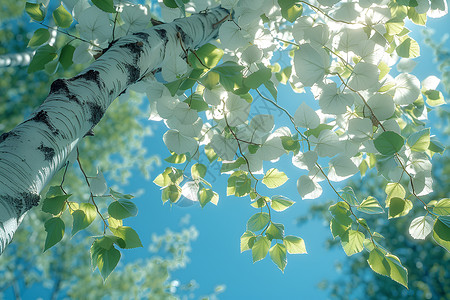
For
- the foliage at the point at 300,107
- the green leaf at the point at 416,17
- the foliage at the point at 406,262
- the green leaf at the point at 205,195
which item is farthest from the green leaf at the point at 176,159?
the foliage at the point at 406,262

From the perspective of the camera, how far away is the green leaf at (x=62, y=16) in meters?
0.92

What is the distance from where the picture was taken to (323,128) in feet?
2.95

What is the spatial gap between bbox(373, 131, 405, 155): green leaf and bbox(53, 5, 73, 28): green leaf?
0.96m

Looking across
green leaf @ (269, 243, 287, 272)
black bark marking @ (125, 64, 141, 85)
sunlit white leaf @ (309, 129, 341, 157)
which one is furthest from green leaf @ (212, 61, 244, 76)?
green leaf @ (269, 243, 287, 272)

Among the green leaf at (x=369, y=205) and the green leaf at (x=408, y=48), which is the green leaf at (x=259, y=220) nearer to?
the green leaf at (x=369, y=205)

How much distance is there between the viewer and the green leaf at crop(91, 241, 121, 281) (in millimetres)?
802

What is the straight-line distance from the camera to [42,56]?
1004 millimetres

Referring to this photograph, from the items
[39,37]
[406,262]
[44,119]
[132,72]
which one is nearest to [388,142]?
[132,72]

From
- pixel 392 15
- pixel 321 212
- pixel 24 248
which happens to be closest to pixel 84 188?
pixel 24 248

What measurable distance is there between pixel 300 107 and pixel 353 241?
0.47 meters

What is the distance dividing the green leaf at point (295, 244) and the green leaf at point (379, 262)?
203 millimetres

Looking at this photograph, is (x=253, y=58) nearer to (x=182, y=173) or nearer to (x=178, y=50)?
(x=178, y=50)

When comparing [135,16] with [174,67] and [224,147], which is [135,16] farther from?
[224,147]

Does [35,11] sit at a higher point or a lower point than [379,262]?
higher
